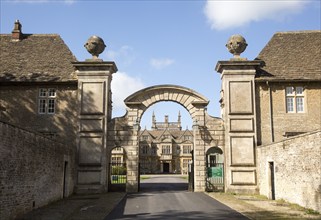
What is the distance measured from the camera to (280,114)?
858 inches

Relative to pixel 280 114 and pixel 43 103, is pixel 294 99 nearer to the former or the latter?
pixel 280 114

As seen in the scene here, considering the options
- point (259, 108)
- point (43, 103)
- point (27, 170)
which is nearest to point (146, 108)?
point (43, 103)

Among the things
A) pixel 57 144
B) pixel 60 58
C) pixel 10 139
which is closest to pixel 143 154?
pixel 60 58

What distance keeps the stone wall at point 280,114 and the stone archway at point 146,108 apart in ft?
8.11

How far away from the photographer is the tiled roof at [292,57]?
72.4ft

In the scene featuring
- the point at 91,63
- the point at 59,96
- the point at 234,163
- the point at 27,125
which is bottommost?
the point at 234,163

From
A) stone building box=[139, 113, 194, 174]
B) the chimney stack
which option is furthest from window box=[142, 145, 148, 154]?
the chimney stack

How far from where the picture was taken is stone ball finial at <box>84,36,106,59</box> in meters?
22.5

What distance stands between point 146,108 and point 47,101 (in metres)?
5.95

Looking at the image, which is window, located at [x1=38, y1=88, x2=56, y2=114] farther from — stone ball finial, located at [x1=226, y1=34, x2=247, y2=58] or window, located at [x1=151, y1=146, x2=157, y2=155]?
window, located at [x1=151, y1=146, x2=157, y2=155]

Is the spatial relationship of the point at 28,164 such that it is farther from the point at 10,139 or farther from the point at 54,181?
the point at 54,181

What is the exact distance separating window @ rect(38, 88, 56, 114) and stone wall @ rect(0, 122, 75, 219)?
15.4ft

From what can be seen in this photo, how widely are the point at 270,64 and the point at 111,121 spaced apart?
10.4 metres

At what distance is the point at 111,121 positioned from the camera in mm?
22266
